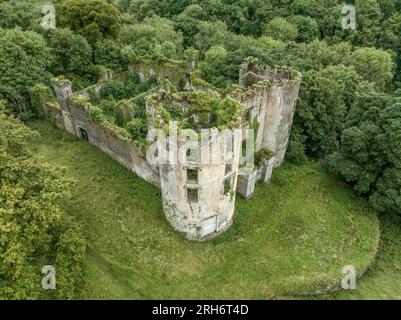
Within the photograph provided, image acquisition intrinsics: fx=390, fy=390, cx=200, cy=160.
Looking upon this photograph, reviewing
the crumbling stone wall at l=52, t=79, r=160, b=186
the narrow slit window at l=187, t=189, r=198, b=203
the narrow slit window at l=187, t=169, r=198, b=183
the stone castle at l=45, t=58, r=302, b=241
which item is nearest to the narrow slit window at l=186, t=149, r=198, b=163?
the stone castle at l=45, t=58, r=302, b=241

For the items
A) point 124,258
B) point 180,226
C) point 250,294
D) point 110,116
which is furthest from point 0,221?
point 110,116

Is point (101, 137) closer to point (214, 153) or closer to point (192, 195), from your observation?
point (192, 195)

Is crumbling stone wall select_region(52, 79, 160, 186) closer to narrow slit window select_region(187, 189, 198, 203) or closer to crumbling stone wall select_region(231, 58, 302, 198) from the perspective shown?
narrow slit window select_region(187, 189, 198, 203)

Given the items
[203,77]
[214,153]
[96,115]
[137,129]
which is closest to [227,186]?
[214,153]

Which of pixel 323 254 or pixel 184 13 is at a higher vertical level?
pixel 184 13

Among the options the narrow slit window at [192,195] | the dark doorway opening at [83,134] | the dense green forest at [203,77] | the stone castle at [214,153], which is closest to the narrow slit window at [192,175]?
the stone castle at [214,153]

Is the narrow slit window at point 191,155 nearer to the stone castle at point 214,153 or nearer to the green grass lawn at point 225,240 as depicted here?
the stone castle at point 214,153

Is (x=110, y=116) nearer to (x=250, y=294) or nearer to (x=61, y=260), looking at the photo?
(x=61, y=260)
